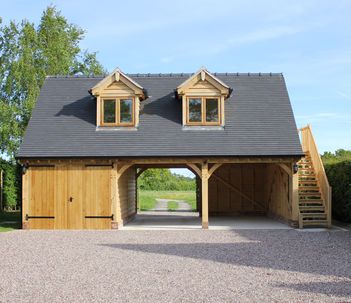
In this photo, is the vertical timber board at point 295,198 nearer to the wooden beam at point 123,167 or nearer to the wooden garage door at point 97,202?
the wooden beam at point 123,167

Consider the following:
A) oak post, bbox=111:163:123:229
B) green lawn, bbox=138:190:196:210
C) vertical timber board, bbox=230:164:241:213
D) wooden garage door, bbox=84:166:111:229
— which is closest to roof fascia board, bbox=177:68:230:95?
oak post, bbox=111:163:123:229

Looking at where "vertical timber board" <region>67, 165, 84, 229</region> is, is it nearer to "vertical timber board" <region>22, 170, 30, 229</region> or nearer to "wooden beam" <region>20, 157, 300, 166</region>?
"wooden beam" <region>20, 157, 300, 166</region>

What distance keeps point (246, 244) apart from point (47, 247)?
16.5 feet

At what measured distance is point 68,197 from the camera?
61.0 feet

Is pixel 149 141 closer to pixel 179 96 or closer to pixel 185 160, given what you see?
pixel 185 160

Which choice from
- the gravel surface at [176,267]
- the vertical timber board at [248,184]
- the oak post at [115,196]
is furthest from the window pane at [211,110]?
the gravel surface at [176,267]

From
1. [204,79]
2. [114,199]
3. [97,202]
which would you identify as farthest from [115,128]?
[204,79]

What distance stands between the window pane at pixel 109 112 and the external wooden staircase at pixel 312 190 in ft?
23.6

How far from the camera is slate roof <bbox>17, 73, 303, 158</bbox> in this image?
61.4 feet

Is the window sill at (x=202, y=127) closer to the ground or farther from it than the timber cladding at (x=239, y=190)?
farther from it

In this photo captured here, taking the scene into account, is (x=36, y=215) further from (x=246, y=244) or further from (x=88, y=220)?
(x=246, y=244)

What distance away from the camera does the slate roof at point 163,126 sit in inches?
737

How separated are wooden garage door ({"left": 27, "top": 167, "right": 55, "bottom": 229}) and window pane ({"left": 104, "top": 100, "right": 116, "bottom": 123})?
2771 mm

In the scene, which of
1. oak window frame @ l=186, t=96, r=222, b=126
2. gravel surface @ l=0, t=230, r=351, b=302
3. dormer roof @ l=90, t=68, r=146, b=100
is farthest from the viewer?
oak window frame @ l=186, t=96, r=222, b=126
